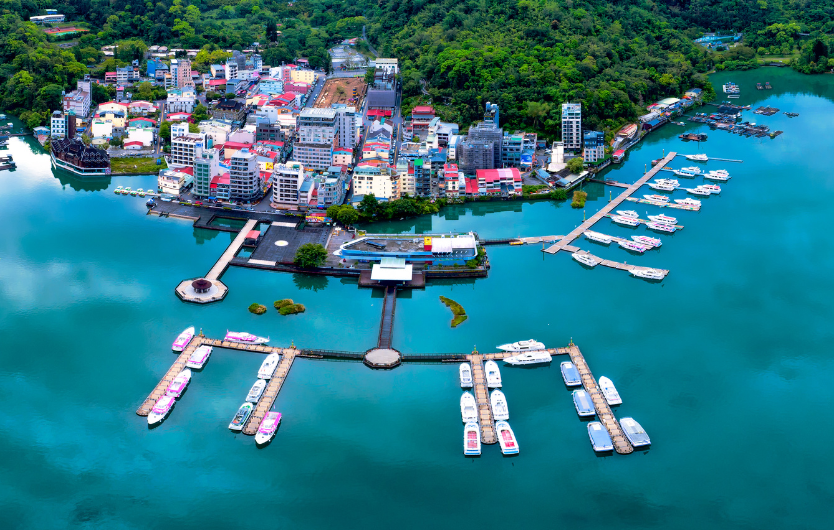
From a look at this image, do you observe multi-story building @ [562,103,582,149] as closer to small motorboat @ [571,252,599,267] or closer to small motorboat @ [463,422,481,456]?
small motorboat @ [571,252,599,267]

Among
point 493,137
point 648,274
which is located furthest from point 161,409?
point 493,137

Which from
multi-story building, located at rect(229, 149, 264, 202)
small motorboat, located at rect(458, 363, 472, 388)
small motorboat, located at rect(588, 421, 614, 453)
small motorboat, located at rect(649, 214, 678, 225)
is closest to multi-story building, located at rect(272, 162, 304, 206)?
multi-story building, located at rect(229, 149, 264, 202)

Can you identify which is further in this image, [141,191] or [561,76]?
[561,76]

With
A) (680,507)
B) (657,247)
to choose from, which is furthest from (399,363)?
(657,247)

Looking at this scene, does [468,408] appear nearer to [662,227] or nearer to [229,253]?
[229,253]

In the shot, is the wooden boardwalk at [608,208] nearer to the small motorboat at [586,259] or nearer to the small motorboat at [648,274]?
the small motorboat at [586,259]

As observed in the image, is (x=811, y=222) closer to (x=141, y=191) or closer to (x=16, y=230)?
(x=141, y=191)
